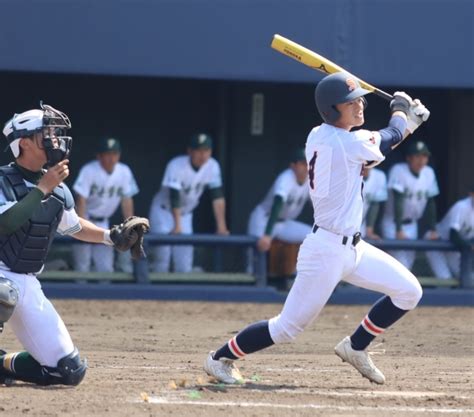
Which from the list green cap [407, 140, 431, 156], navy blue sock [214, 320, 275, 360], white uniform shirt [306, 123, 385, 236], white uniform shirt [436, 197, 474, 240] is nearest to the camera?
white uniform shirt [306, 123, 385, 236]

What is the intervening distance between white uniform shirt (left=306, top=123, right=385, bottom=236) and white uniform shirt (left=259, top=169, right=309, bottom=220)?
15.5ft

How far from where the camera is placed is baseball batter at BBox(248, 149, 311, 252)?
1032cm

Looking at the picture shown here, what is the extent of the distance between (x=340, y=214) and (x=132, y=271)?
16.1 ft

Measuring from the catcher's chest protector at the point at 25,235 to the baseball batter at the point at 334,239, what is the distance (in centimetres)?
97

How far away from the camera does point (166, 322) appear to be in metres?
9.12

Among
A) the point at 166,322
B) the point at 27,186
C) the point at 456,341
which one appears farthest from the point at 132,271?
the point at 27,186

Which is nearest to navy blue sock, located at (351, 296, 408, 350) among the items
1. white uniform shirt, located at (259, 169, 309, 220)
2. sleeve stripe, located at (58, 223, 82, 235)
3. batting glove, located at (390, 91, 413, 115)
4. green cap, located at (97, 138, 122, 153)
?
batting glove, located at (390, 91, 413, 115)

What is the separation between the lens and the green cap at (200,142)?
10367 mm

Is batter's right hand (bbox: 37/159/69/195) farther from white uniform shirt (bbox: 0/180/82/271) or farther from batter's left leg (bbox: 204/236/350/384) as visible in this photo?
batter's left leg (bbox: 204/236/350/384)

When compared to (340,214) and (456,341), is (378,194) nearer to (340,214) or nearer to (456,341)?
(456,341)

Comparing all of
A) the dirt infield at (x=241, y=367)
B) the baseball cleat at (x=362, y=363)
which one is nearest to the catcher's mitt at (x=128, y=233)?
the dirt infield at (x=241, y=367)

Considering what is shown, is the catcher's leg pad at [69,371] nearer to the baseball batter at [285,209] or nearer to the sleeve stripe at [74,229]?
the sleeve stripe at [74,229]

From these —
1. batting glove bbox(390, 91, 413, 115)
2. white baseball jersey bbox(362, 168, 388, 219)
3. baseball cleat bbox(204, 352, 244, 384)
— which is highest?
batting glove bbox(390, 91, 413, 115)

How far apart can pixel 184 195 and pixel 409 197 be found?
197 cm
